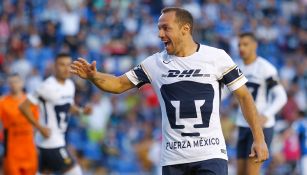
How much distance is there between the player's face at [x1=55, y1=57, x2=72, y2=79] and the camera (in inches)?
477

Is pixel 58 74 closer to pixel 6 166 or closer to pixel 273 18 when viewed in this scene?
pixel 6 166

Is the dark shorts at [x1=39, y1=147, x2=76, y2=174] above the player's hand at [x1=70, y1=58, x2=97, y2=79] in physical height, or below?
below

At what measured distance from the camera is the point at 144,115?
1931 cm

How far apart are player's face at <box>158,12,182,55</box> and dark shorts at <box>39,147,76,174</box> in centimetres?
476

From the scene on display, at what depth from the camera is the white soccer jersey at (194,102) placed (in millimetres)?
7637

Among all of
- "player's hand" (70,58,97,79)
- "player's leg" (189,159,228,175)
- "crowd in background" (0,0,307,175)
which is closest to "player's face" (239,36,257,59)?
"player's leg" (189,159,228,175)

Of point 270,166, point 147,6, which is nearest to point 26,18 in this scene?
point 147,6

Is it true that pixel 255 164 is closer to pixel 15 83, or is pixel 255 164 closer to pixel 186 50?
pixel 186 50

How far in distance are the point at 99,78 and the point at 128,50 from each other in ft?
45.3

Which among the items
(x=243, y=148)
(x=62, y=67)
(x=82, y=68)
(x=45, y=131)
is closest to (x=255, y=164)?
(x=243, y=148)

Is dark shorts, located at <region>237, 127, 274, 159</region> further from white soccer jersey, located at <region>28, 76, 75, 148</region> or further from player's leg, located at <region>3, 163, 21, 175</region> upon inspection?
player's leg, located at <region>3, 163, 21, 175</region>

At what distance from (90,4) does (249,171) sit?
1334cm

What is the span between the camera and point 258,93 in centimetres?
1157

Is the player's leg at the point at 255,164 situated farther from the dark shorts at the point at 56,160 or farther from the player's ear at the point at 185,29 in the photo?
the player's ear at the point at 185,29
